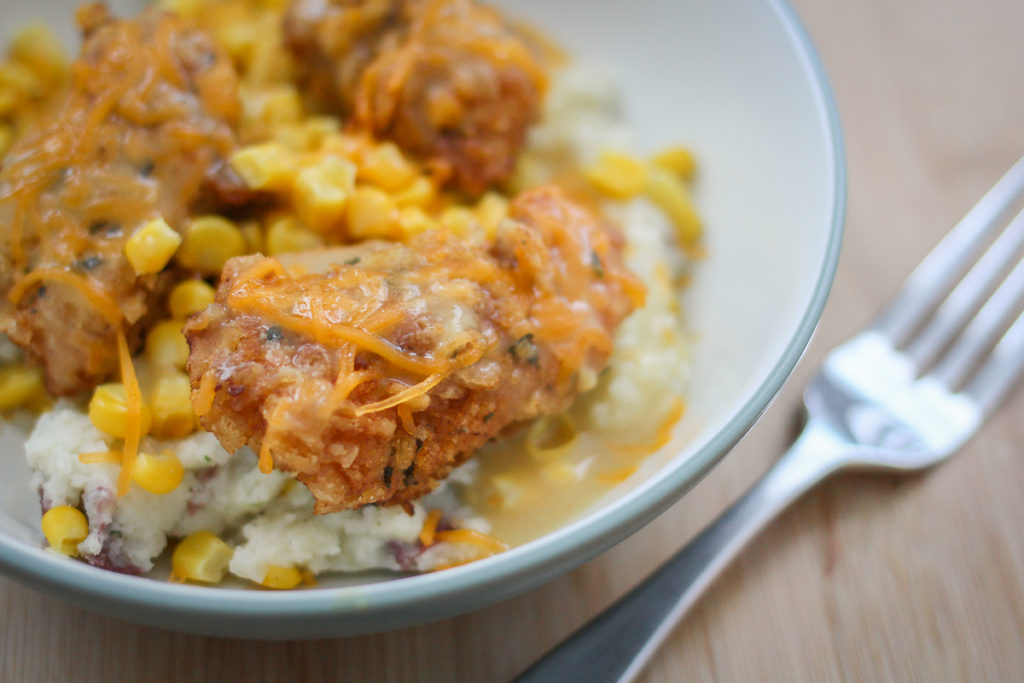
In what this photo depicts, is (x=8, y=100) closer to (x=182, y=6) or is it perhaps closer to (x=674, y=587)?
(x=182, y=6)

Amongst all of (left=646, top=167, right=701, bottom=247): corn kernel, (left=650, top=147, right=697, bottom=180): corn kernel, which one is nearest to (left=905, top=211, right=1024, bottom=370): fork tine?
(left=646, top=167, right=701, bottom=247): corn kernel

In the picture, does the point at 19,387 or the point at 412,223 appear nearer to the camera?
the point at 19,387

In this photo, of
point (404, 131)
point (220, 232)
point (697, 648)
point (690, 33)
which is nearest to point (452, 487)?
point (697, 648)

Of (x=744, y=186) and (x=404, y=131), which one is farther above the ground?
(x=744, y=186)

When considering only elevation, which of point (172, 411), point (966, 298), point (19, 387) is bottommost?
point (19, 387)

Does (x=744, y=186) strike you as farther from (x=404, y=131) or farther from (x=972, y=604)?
(x=972, y=604)

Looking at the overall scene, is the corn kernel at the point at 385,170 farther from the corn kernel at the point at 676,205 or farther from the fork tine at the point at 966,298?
the fork tine at the point at 966,298

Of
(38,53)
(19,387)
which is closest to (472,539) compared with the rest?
(19,387)
